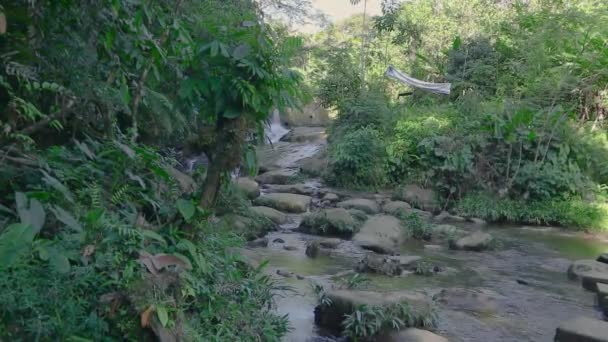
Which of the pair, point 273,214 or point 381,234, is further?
point 273,214

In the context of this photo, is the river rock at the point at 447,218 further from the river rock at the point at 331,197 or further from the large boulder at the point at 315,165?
the large boulder at the point at 315,165

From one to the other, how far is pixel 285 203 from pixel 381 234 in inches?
99.0

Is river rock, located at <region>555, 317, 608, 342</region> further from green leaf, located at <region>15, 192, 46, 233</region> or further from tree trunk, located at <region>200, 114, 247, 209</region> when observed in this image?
green leaf, located at <region>15, 192, 46, 233</region>

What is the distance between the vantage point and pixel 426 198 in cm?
1255

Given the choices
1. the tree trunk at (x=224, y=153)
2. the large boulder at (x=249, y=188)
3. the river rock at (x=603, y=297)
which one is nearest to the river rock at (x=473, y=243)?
the river rock at (x=603, y=297)

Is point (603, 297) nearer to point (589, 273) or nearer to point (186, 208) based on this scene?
point (589, 273)

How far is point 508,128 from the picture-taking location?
12.7m

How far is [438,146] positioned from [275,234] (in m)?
5.48

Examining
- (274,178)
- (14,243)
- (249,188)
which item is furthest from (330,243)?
(14,243)

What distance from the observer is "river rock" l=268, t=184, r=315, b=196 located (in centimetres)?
1270

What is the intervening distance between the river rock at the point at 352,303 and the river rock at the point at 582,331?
3.92ft

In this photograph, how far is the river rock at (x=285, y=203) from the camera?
10992mm

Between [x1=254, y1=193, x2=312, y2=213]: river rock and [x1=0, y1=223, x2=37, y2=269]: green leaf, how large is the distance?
8201mm

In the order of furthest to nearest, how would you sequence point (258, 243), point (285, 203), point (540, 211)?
point (540, 211)
point (285, 203)
point (258, 243)
